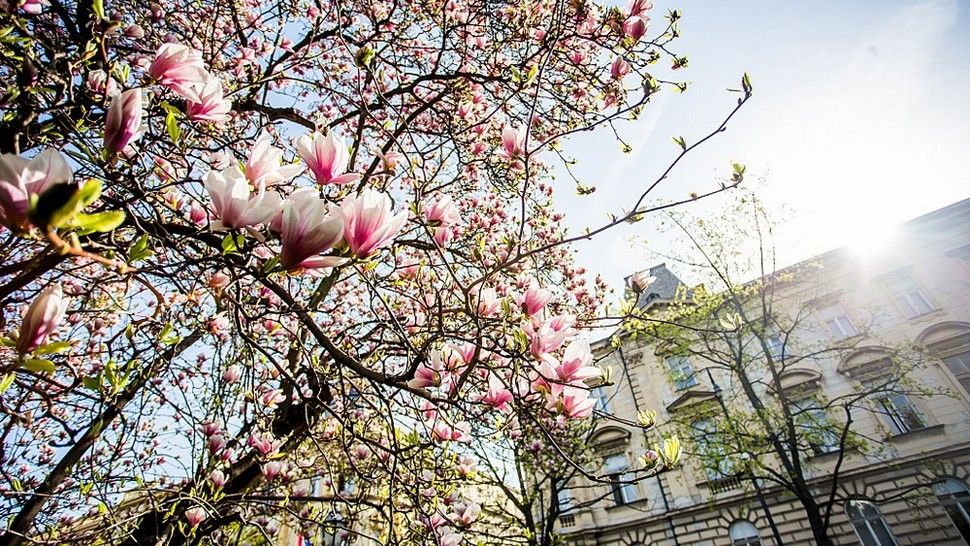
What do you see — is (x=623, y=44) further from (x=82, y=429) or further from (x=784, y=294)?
(x=784, y=294)

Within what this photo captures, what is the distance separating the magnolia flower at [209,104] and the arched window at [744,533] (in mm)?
15133

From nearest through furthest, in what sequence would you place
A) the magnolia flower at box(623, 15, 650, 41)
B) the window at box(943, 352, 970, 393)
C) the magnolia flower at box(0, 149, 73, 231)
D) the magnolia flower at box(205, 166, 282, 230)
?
the magnolia flower at box(0, 149, 73, 231) → the magnolia flower at box(205, 166, 282, 230) → the magnolia flower at box(623, 15, 650, 41) → the window at box(943, 352, 970, 393)

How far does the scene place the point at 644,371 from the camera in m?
15.3

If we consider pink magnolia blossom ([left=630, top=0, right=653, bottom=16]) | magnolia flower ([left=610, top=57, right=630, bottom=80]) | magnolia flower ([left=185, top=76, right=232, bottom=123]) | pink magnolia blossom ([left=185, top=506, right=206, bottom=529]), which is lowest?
pink magnolia blossom ([left=185, top=506, right=206, bottom=529])

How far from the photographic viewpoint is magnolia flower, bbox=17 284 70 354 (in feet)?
2.65

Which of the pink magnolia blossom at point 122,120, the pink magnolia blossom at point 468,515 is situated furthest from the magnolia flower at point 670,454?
the pink magnolia blossom at point 122,120

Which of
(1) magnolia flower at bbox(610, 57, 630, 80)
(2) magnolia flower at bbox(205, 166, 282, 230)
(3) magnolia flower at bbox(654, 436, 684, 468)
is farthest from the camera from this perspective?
(1) magnolia flower at bbox(610, 57, 630, 80)

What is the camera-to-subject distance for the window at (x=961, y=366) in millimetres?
11008

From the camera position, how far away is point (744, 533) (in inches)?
465

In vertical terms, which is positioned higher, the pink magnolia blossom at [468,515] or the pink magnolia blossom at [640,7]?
the pink magnolia blossom at [640,7]

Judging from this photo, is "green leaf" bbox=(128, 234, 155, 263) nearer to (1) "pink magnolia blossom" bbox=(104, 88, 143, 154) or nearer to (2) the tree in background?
(1) "pink magnolia blossom" bbox=(104, 88, 143, 154)

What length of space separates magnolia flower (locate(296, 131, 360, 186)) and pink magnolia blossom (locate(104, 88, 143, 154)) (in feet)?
1.22

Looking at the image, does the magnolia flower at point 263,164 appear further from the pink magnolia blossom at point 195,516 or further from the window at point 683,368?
the window at point 683,368

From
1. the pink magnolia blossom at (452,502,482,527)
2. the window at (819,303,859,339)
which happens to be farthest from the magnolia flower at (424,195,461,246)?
the window at (819,303,859,339)
